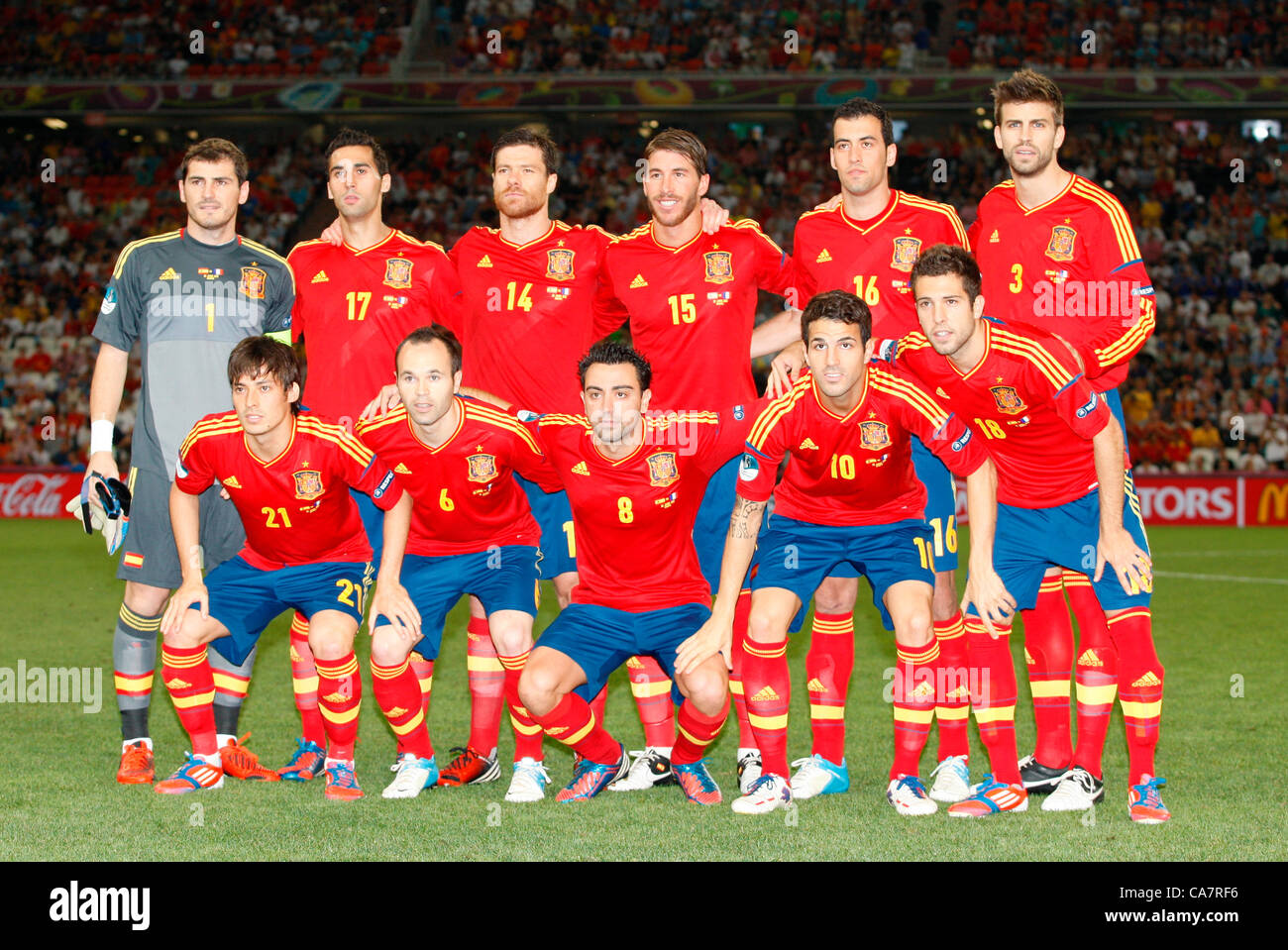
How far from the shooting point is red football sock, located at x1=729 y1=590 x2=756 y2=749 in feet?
17.3

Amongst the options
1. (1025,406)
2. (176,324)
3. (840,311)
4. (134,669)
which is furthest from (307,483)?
(1025,406)

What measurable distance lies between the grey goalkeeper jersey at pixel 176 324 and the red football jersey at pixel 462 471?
29.5 inches

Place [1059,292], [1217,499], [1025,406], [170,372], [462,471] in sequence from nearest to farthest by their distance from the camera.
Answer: [1025,406]
[1059,292]
[462,471]
[170,372]
[1217,499]

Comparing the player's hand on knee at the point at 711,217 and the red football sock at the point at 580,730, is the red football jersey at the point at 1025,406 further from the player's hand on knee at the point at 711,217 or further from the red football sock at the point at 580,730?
the red football sock at the point at 580,730

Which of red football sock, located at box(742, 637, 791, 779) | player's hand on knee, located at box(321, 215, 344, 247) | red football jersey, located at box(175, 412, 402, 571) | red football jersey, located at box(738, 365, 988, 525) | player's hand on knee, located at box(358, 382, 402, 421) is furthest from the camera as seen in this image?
player's hand on knee, located at box(321, 215, 344, 247)

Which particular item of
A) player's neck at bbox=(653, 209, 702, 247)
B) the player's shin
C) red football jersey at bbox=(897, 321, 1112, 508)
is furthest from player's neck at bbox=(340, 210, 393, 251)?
the player's shin

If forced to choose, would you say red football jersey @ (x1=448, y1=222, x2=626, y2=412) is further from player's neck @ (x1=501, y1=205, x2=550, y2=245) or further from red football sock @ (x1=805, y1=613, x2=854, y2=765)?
red football sock @ (x1=805, y1=613, x2=854, y2=765)

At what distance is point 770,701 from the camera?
4.72m

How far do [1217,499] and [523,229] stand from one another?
14720 millimetres

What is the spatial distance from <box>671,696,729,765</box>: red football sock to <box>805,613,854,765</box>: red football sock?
0.40m

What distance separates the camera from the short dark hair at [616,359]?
4754 millimetres

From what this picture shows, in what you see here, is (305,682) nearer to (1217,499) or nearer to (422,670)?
(422,670)

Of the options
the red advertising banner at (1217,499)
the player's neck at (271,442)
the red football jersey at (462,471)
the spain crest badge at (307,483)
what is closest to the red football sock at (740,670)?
the red football jersey at (462,471)

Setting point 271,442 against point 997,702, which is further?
point 271,442
